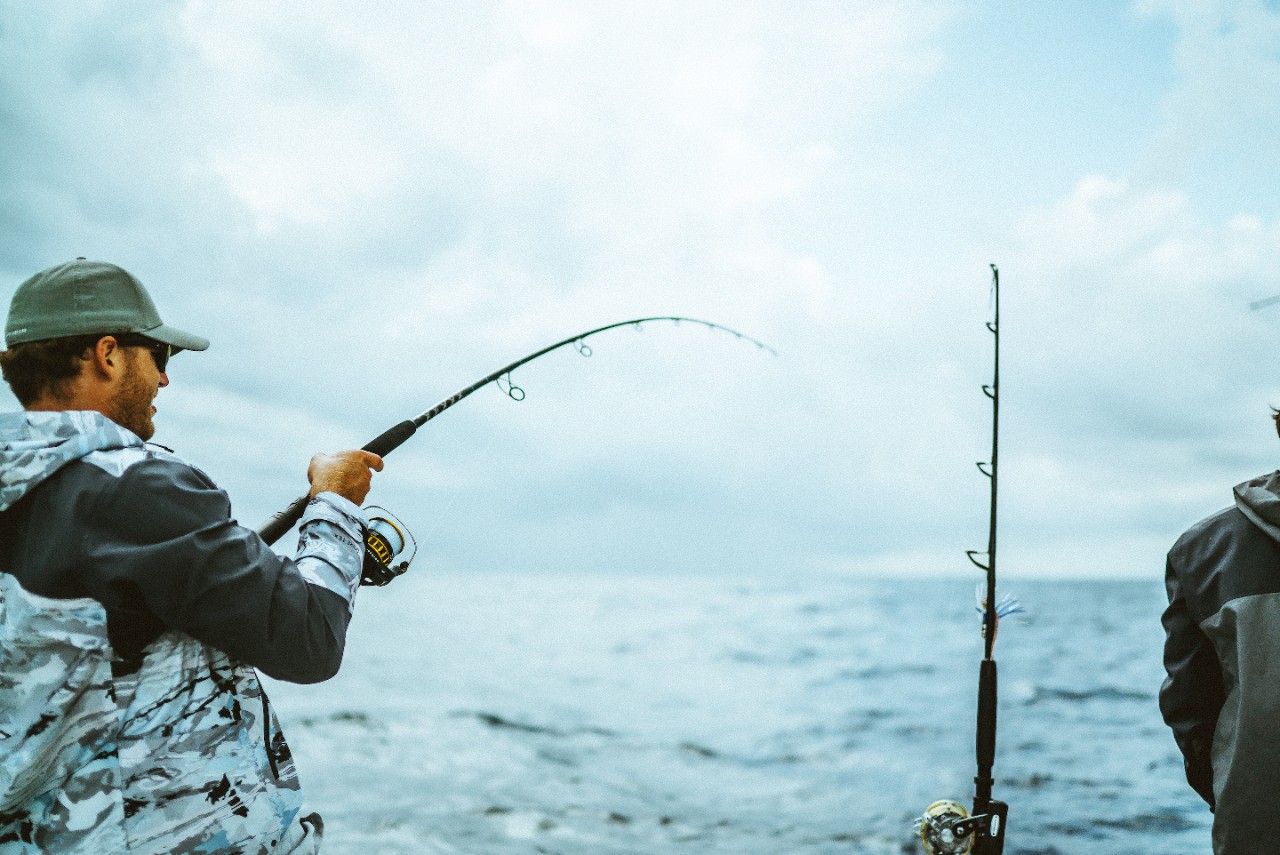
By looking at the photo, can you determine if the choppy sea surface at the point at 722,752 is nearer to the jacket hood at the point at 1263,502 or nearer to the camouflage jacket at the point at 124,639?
the jacket hood at the point at 1263,502

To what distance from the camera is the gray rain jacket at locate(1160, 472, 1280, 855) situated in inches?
69.5

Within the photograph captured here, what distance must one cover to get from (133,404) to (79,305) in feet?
0.60

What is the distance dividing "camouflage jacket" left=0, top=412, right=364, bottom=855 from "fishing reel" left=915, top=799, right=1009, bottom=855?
5.88ft

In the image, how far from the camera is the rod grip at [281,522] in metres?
2.06

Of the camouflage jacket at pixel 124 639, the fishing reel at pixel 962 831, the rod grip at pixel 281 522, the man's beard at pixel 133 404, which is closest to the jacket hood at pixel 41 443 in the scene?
the camouflage jacket at pixel 124 639

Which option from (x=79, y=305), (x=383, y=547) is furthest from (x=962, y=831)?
(x=79, y=305)

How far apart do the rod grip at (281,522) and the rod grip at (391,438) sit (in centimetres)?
26

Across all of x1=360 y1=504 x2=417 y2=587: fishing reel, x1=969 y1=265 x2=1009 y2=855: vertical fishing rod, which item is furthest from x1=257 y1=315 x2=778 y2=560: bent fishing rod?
x1=969 y1=265 x2=1009 y2=855: vertical fishing rod

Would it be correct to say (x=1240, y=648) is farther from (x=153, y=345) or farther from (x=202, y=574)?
(x=153, y=345)

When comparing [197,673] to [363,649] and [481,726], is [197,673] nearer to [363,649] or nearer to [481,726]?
[481,726]

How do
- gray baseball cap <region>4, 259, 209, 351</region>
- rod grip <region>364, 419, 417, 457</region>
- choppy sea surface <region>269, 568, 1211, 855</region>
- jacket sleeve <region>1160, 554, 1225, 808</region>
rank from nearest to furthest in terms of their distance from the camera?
gray baseball cap <region>4, 259, 209, 351</region> < jacket sleeve <region>1160, 554, 1225, 808</region> < rod grip <region>364, 419, 417, 457</region> < choppy sea surface <region>269, 568, 1211, 855</region>

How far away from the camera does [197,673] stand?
4.76 feet

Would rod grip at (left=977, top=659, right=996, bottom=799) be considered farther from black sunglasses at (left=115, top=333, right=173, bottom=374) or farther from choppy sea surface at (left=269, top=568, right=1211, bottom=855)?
black sunglasses at (left=115, top=333, right=173, bottom=374)

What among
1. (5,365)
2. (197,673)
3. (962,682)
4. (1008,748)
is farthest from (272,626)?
(962,682)
